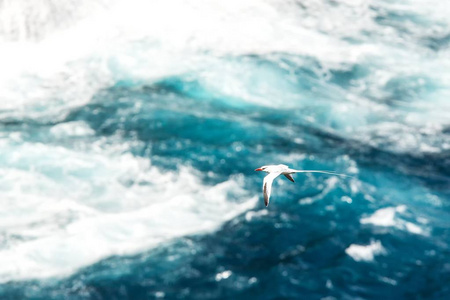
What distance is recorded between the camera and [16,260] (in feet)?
27.9

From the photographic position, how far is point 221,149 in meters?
11.2

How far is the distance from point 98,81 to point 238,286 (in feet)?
21.6

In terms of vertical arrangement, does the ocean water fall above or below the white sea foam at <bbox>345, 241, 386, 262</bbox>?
above

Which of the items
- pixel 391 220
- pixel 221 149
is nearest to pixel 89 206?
pixel 221 149

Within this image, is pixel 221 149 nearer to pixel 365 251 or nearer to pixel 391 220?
pixel 391 220

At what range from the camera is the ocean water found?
843cm

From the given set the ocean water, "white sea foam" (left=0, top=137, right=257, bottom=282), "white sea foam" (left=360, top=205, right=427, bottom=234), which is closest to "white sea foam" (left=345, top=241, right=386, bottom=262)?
the ocean water

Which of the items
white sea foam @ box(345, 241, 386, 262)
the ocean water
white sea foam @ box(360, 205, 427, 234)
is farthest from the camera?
white sea foam @ box(360, 205, 427, 234)

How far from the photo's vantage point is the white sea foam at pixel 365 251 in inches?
343

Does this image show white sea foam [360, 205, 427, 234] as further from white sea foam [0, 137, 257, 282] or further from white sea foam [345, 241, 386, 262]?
white sea foam [0, 137, 257, 282]

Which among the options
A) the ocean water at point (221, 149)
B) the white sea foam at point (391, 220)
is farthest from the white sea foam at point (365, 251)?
the white sea foam at point (391, 220)

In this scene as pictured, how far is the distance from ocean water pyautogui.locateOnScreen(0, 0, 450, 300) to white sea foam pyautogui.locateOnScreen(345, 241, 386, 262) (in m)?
0.06

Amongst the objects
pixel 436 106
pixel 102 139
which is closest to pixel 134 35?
pixel 102 139

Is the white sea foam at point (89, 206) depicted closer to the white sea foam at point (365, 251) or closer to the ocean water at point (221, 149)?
the ocean water at point (221, 149)
